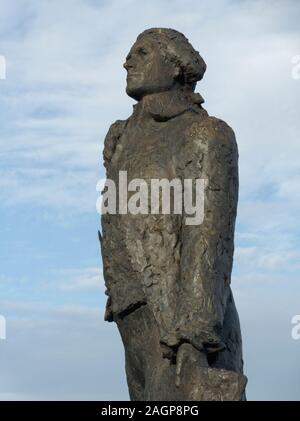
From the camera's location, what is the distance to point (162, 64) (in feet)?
48.3

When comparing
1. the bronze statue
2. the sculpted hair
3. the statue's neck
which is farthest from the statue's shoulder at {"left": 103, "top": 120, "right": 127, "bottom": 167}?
the sculpted hair

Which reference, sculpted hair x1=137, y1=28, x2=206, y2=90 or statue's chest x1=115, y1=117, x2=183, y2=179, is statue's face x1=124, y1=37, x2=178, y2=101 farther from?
statue's chest x1=115, y1=117, x2=183, y2=179

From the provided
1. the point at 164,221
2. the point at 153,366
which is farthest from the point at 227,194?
the point at 153,366

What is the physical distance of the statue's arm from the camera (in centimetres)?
1397

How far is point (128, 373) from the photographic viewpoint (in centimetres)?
1474

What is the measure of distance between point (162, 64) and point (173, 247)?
1489 millimetres

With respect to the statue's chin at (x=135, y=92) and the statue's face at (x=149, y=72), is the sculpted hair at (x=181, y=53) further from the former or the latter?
the statue's chin at (x=135, y=92)

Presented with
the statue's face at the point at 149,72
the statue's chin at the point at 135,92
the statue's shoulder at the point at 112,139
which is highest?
the statue's face at the point at 149,72

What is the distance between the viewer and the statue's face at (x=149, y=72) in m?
14.7

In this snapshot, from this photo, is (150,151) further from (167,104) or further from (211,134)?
(211,134)

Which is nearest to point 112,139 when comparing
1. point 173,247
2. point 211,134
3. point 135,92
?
point 135,92

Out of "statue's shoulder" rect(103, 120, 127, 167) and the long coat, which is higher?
"statue's shoulder" rect(103, 120, 127, 167)

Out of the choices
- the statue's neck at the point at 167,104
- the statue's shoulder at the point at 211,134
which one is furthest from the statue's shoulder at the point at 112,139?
the statue's shoulder at the point at 211,134
